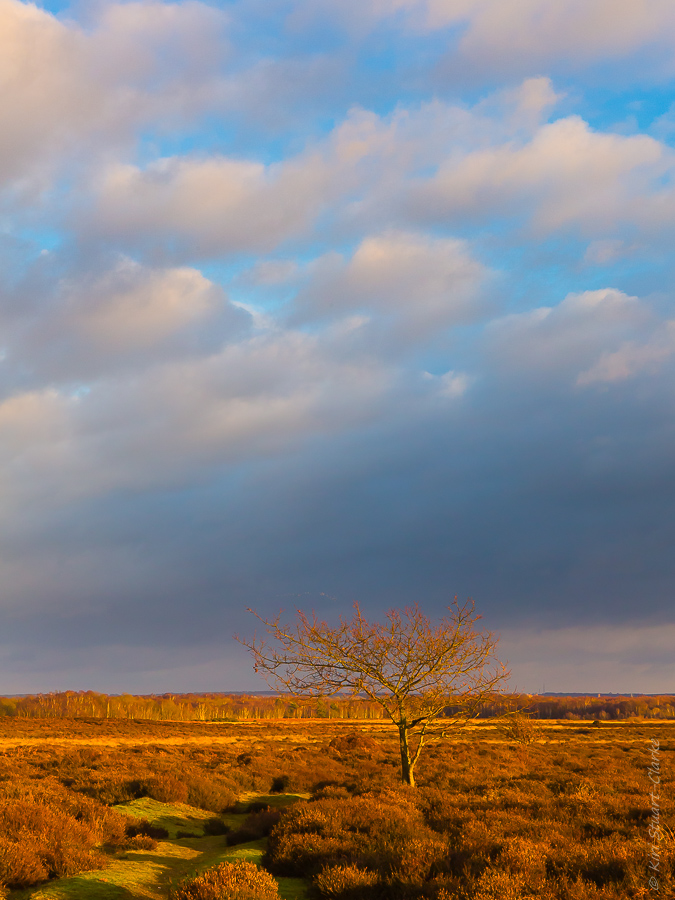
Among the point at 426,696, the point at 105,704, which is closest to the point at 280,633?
the point at 426,696

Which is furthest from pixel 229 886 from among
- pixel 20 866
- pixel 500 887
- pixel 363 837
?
pixel 363 837

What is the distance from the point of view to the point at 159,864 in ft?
40.8

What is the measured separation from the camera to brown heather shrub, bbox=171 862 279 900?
27.8ft

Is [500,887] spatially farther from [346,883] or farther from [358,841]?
[358,841]

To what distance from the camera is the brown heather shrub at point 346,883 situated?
948cm

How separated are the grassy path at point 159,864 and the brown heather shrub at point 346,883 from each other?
516mm

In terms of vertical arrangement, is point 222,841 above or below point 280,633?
below

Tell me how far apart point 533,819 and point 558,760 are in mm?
26650

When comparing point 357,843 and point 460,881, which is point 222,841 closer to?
point 357,843

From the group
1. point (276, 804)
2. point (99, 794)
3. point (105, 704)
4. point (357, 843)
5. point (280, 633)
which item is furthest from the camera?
point (105, 704)

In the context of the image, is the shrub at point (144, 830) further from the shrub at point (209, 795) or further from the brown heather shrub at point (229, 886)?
the brown heather shrub at point (229, 886)

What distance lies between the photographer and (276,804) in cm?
2150

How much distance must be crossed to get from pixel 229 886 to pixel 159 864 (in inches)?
193

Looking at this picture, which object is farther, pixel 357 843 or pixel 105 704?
pixel 105 704
